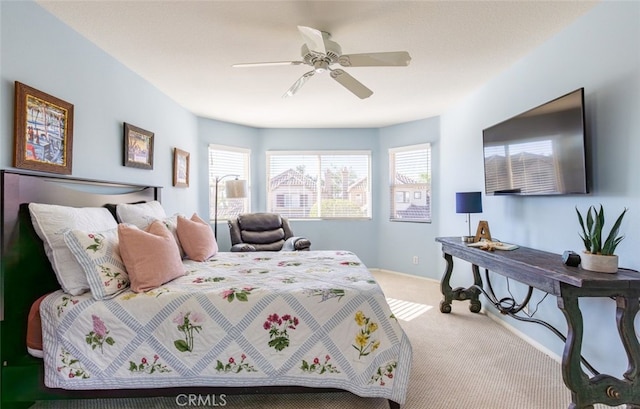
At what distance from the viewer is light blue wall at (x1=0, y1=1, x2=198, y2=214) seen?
1.76 m

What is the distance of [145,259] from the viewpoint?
1.83 meters

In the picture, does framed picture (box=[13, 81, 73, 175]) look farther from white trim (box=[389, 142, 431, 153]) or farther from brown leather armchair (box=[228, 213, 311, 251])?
white trim (box=[389, 142, 431, 153])

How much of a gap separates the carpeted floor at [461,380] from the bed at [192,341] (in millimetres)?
207

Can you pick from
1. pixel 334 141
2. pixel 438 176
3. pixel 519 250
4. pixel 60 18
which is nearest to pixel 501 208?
pixel 519 250

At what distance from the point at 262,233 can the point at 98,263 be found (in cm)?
275

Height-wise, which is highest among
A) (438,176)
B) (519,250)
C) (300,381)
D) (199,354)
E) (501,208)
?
(438,176)

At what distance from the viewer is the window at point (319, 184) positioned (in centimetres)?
523

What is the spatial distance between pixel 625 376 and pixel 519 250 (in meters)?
1.01

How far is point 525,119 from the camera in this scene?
247 cm

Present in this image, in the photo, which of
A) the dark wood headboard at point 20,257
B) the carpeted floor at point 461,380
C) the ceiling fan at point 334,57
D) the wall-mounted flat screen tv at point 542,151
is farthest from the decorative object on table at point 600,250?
the dark wood headboard at point 20,257

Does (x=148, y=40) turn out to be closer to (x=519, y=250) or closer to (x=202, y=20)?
(x=202, y=20)

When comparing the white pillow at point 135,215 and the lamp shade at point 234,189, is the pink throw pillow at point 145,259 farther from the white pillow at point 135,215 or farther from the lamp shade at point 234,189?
the lamp shade at point 234,189

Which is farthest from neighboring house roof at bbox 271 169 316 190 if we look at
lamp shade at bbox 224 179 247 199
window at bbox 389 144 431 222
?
window at bbox 389 144 431 222

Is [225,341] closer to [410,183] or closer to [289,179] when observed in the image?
[289,179]
